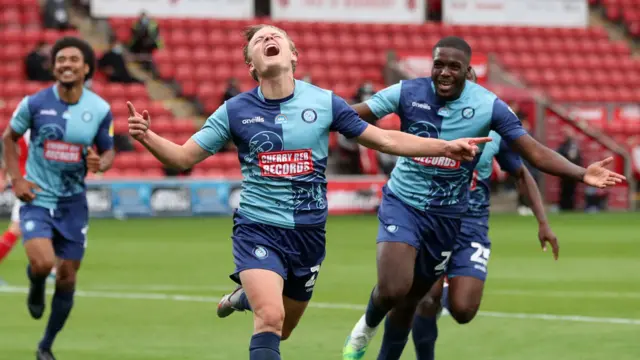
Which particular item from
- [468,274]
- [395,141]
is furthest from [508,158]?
[395,141]

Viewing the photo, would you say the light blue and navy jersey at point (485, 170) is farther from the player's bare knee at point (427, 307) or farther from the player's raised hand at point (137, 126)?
the player's raised hand at point (137, 126)

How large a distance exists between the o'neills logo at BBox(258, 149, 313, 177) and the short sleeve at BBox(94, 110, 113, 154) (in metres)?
3.04

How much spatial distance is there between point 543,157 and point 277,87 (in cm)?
170

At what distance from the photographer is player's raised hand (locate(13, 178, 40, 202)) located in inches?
340

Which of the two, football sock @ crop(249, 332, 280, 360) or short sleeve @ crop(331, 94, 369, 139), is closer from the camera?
football sock @ crop(249, 332, 280, 360)

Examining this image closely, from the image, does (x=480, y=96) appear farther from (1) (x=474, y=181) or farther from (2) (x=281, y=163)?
(2) (x=281, y=163)

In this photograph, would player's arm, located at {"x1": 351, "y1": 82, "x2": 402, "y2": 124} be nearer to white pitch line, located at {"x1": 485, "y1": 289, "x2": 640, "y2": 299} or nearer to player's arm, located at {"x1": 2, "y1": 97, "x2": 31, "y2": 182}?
player's arm, located at {"x1": 2, "y1": 97, "x2": 31, "y2": 182}

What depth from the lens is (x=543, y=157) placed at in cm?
685

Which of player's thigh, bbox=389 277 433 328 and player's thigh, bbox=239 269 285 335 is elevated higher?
player's thigh, bbox=239 269 285 335

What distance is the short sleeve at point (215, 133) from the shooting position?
626 cm

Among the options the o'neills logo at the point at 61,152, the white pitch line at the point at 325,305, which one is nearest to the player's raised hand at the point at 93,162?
the o'neills logo at the point at 61,152

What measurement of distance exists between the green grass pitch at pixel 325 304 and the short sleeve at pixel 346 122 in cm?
273

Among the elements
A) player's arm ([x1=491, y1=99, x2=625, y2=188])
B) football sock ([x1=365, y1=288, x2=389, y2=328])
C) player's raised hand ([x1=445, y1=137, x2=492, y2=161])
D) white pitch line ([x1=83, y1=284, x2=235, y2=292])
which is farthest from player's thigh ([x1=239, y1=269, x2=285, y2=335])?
white pitch line ([x1=83, y1=284, x2=235, y2=292])

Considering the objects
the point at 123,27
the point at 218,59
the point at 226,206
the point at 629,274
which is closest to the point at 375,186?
the point at 226,206
